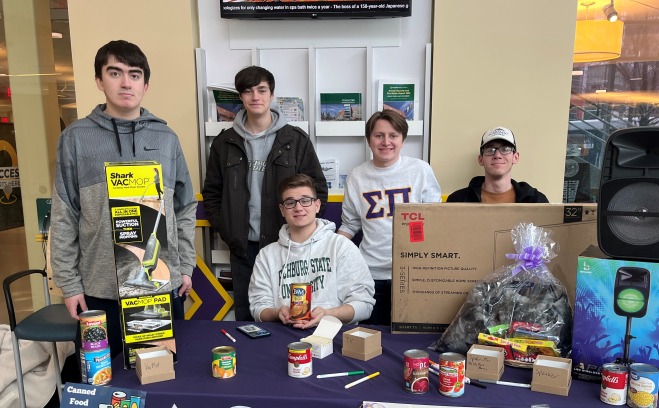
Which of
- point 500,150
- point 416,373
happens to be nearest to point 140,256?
point 416,373

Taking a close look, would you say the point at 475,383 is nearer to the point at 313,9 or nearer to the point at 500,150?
the point at 500,150

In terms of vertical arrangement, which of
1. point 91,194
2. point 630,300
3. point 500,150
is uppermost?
point 500,150

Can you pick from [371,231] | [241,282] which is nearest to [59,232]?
[241,282]

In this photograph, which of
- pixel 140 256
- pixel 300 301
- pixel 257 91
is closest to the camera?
pixel 140 256

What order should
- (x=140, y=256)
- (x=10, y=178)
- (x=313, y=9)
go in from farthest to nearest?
(x=10, y=178) < (x=313, y=9) < (x=140, y=256)

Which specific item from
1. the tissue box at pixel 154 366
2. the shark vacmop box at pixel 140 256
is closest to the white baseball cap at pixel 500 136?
the shark vacmop box at pixel 140 256

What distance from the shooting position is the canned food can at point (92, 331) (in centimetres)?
133

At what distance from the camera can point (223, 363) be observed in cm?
137

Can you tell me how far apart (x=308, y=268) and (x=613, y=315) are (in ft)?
3.73

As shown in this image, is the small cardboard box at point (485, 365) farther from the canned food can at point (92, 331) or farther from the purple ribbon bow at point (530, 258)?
the canned food can at point (92, 331)

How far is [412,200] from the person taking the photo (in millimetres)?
2434

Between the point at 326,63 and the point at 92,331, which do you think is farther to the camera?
the point at 326,63

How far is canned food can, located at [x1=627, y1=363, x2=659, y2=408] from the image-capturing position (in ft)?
3.94

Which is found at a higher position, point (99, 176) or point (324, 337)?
point (99, 176)
